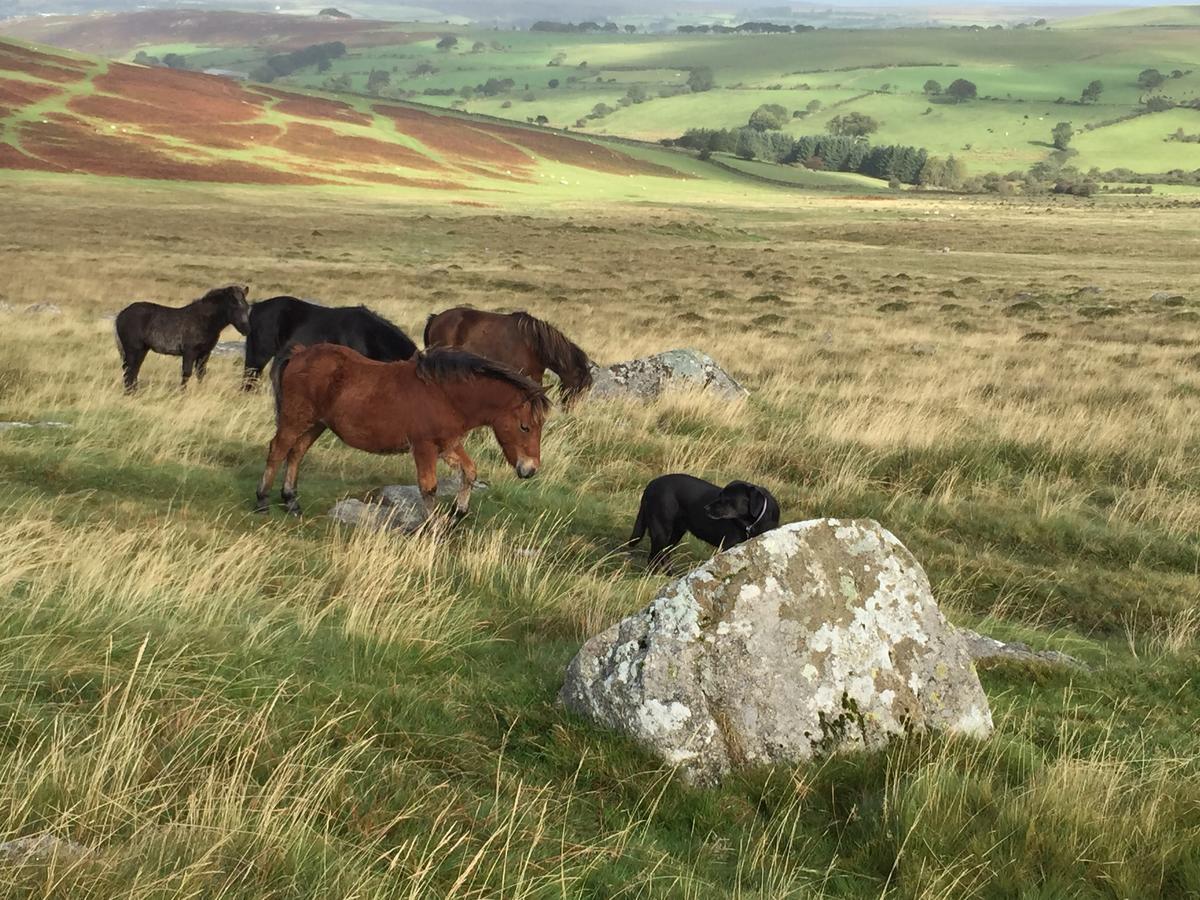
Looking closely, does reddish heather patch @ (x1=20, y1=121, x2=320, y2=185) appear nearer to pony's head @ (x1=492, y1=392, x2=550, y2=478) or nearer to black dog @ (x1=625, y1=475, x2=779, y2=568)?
pony's head @ (x1=492, y1=392, x2=550, y2=478)

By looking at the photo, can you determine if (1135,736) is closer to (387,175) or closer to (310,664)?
(310,664)

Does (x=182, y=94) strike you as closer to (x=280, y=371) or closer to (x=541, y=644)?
(x=280, y=371)

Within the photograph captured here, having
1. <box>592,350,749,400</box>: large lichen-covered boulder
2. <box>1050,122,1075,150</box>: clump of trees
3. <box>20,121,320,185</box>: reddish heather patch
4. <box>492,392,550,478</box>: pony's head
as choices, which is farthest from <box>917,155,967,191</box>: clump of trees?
<box>492,392,550,478</box>: pony's head

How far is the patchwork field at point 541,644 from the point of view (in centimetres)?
316

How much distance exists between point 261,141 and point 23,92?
21.5 m

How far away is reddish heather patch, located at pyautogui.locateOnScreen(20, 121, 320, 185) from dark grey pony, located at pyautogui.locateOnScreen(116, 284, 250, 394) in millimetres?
65243

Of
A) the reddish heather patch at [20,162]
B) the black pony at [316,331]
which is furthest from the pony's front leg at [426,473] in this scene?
the reddish heather patch at [20,162]

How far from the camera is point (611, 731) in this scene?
4.14 m

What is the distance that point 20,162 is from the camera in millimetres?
66562

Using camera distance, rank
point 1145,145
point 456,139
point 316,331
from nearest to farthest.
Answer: point 316,331 < point 456,139 < point 1145,145

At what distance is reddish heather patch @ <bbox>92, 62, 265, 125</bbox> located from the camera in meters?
89.9

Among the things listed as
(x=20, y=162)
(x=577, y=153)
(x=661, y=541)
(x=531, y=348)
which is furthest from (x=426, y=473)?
(x=577, y=153)

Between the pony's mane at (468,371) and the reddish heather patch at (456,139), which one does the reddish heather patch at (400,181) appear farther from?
the pony's mane at (468,371)

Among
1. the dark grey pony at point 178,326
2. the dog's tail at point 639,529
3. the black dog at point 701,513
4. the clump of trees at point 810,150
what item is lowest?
the clump of trees at point 810,150
